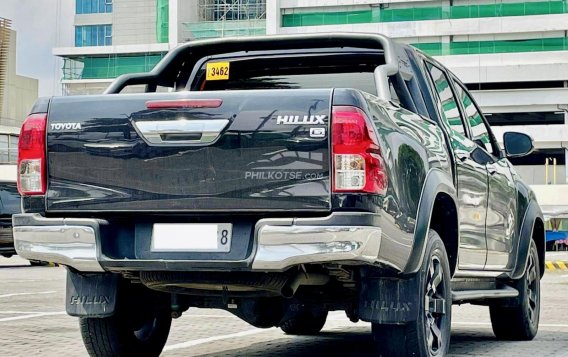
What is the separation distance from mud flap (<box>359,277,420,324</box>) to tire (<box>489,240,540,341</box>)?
2730mm

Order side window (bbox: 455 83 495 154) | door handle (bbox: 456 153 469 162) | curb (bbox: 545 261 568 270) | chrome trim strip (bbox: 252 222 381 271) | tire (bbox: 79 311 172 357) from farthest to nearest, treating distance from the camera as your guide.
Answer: curb (bbox: 545 261 568 270)
side window (bbox: 455 83 495 154)
door handle (bbox: 456 153 469 162)
tire (bbox: 79 311 172 357)
chrome trim strip (bbox: 252 222 381 271)

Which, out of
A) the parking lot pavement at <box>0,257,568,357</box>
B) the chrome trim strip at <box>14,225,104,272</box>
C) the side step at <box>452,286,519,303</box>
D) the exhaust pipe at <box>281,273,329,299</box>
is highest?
the chrome trim strip at <box>14,225,104,272</box>

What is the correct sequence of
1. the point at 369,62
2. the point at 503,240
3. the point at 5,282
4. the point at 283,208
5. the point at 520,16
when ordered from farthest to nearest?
the point at 520,16 < the point at 5,282 < the point at 503,240 < the point at 369,62 < the point at 283,208

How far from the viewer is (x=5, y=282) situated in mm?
17469

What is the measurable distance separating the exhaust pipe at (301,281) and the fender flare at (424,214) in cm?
45

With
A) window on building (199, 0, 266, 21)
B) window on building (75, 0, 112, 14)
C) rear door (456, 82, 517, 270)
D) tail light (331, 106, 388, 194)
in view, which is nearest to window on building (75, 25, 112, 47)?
window on building (75, 0, 112, 14)

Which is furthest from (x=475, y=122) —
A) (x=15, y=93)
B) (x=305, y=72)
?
(x=15, y=93)

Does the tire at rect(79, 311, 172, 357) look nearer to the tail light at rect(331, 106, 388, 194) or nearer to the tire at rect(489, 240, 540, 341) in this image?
the tail light at rect(331, 106, 388, 194)

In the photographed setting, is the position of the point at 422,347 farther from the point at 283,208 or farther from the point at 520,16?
the point at 520,16

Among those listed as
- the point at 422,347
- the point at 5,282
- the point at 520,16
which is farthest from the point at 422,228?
the point at 520,16

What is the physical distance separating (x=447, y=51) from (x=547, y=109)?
27.6 feet

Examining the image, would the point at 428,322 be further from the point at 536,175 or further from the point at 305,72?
the point at 536,175

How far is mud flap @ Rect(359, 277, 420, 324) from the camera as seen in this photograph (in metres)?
5.86

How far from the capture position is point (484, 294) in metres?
7.59
